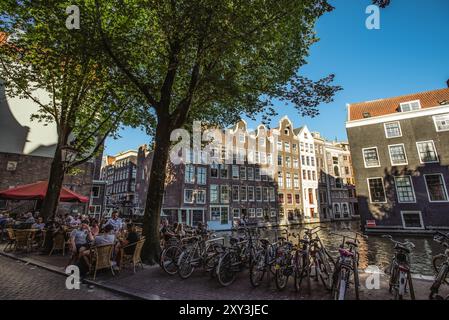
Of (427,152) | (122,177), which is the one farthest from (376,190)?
(122,177)

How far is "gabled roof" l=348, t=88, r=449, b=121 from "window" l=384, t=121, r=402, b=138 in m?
1.54

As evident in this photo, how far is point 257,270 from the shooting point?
19.6 feet

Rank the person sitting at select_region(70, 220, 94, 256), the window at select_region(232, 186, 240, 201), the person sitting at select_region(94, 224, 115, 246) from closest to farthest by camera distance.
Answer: the person sitting at select_region(94, 224, 115, 246) < the person sitting at select_region(70, 220, 94, 256) < the window at select_region(232, 186, 240, 201)

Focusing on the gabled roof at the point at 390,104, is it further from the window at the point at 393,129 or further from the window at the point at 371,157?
the window at the point at 371,157

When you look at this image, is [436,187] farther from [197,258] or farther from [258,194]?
[197,258]

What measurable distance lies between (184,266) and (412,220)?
2466cm

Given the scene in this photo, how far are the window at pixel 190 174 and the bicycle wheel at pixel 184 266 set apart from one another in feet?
88.4

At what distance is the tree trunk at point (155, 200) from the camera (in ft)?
27.3

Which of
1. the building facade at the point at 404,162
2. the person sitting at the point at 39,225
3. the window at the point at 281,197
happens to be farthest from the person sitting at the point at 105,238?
the window at the point at 281,197

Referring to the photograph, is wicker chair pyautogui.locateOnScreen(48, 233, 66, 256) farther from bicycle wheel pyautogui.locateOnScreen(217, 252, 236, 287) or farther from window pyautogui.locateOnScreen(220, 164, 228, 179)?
window pyautogui.locateOnScreen(220, 164, 228, 179)

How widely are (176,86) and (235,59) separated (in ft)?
14.9

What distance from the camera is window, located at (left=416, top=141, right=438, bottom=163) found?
22320mm

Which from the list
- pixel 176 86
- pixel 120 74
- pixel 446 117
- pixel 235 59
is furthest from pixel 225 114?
Result: pixel 446 117

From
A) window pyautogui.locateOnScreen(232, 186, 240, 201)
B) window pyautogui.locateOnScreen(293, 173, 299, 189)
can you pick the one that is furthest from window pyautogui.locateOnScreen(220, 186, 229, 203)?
window pyautogui.locateOnScreen(293, 173, 299, 189)
